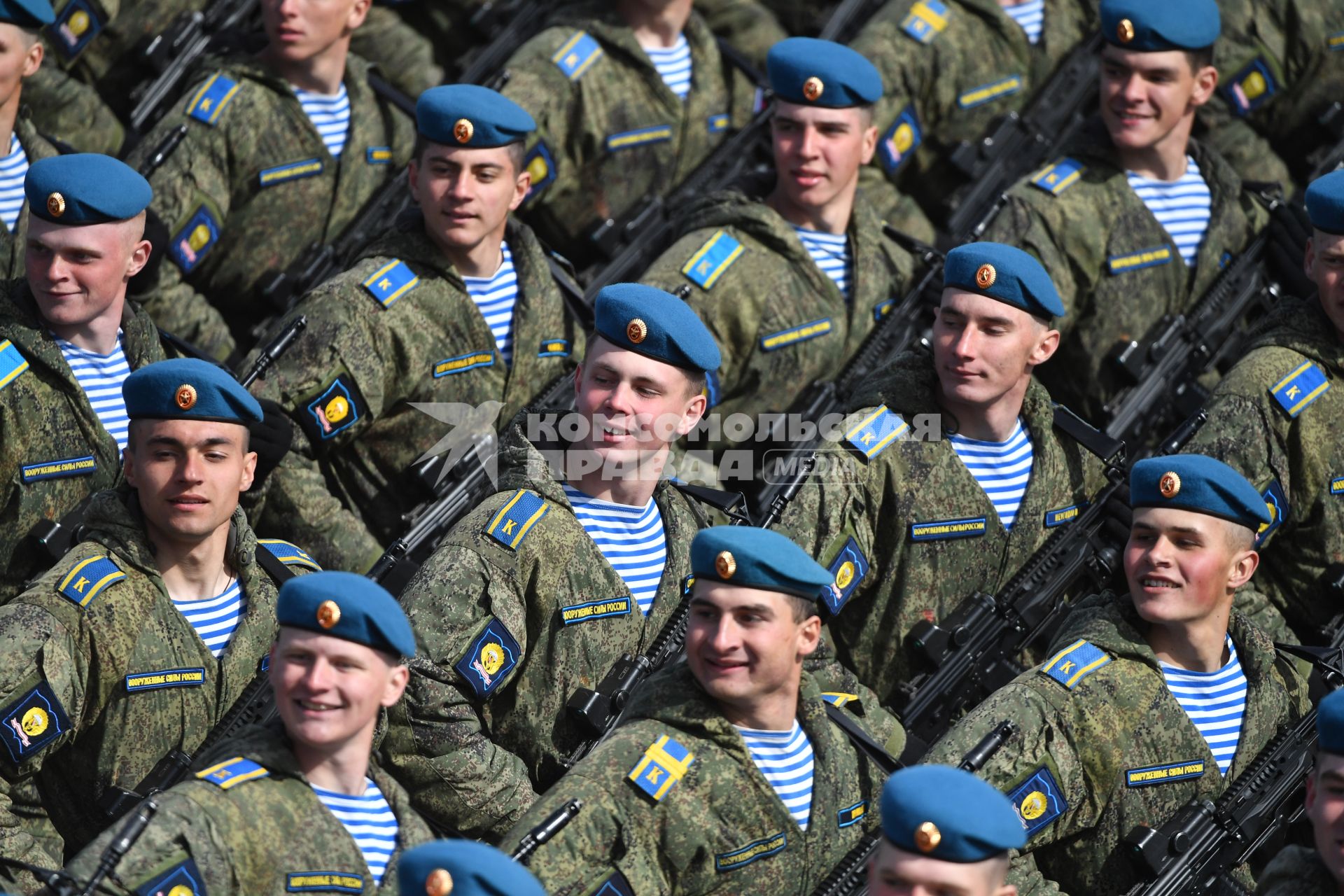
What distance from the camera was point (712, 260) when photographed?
35.8ft

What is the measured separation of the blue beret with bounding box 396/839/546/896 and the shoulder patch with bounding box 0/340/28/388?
3215mm

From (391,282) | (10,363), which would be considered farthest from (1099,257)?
(10,363)

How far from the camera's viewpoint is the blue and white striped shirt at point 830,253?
11.3m

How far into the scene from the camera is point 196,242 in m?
11.2

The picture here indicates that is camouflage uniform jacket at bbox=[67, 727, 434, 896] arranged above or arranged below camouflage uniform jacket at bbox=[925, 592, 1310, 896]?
above

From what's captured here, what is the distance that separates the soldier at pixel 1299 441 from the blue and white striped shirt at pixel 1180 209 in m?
1.09

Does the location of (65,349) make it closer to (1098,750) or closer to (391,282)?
(391,282)

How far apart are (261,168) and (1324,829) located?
5.91 meters

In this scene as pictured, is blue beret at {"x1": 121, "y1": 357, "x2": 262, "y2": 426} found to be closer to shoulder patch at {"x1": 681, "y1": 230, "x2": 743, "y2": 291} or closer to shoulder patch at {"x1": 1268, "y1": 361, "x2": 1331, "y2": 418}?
shoulder patch at {"x1": 681, "y1": 230, "x2": 743, "y2": 291}

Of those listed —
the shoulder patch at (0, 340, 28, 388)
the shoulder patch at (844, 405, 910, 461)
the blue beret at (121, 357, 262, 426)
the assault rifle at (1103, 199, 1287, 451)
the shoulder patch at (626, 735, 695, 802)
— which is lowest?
the assault rifle at (1103, 199, 1287, 451)

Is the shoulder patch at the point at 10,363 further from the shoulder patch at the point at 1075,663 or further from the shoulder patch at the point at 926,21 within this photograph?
the shoulder patch at the point at 926,21

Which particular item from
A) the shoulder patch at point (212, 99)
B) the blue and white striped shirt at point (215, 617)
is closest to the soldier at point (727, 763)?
the blue and white striped shirt at point (215, 617)

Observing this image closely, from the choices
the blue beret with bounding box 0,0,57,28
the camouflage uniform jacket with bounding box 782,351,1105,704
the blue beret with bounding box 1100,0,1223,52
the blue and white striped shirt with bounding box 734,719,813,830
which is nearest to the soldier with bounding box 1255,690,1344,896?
the blue and white striped shirt with bounding box 734,719,813,830

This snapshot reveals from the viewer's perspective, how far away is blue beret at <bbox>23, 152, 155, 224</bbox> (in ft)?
30.7
